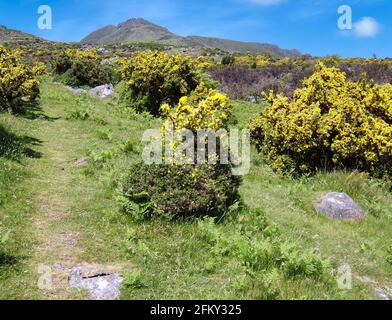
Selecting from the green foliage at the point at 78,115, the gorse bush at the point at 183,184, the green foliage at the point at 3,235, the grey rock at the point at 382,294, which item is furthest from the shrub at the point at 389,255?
the green foliage at the point at 78,115

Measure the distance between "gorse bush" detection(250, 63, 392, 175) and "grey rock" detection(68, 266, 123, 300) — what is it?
24.2 feet

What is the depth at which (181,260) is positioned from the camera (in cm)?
677

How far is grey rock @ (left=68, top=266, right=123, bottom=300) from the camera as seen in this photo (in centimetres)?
583

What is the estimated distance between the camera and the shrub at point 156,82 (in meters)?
19.8

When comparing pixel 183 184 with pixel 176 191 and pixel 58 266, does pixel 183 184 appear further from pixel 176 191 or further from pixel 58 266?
pixel 58 266

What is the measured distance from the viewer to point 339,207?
385 inches

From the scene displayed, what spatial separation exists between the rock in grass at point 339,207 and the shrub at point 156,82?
35.6 feet

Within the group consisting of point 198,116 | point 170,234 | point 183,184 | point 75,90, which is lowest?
point 170,234

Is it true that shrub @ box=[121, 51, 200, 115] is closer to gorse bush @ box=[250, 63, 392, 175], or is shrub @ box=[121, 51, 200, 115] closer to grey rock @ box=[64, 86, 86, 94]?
grey rock @ box=[64, 86, 86, 94]

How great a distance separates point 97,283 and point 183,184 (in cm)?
268

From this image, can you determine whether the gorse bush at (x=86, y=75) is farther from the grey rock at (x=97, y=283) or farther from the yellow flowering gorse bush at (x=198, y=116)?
the grey rock at (x=97, y=283)

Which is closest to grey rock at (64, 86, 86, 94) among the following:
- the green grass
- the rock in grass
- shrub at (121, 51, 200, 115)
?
shrub at (121, 51, 200, 115)

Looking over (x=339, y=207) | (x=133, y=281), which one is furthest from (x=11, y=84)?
(x=133, y=281)

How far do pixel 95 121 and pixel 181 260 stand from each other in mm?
10811
